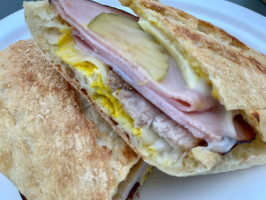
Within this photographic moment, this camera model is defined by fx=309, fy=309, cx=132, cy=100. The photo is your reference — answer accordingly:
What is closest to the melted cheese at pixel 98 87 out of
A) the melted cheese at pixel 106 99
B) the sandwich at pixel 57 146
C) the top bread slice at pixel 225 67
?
the melted cheese at pixel 106 99

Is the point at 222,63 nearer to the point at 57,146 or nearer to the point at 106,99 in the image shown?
the point at 106,99

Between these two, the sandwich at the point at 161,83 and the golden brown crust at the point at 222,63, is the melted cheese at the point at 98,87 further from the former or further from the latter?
the golden brown crust at the point at 222,63

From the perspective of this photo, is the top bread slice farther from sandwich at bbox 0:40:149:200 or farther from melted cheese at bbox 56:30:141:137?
sandwich at bbox 0:40:149:200

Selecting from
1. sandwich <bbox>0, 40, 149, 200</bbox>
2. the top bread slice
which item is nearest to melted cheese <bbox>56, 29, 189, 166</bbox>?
sandwich <bbox>0, 40, 149, 200</bbox>

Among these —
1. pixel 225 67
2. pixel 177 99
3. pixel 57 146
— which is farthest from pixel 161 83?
pixel 57 146

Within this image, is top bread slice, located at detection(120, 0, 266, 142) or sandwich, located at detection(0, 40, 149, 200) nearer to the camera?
top bread slice, located at detection(120, 0, 266, 142)

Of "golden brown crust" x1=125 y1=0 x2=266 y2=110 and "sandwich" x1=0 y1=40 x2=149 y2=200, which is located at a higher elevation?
"golden brown crust" x1=125 y1=0 x2=266 y2=110

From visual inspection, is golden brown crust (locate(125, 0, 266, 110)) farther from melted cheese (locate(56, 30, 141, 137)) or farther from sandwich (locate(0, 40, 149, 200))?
sandwich (locate(0, 40, 149, 200))

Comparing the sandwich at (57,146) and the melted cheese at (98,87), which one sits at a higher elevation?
the melted cheese at (98,87)
